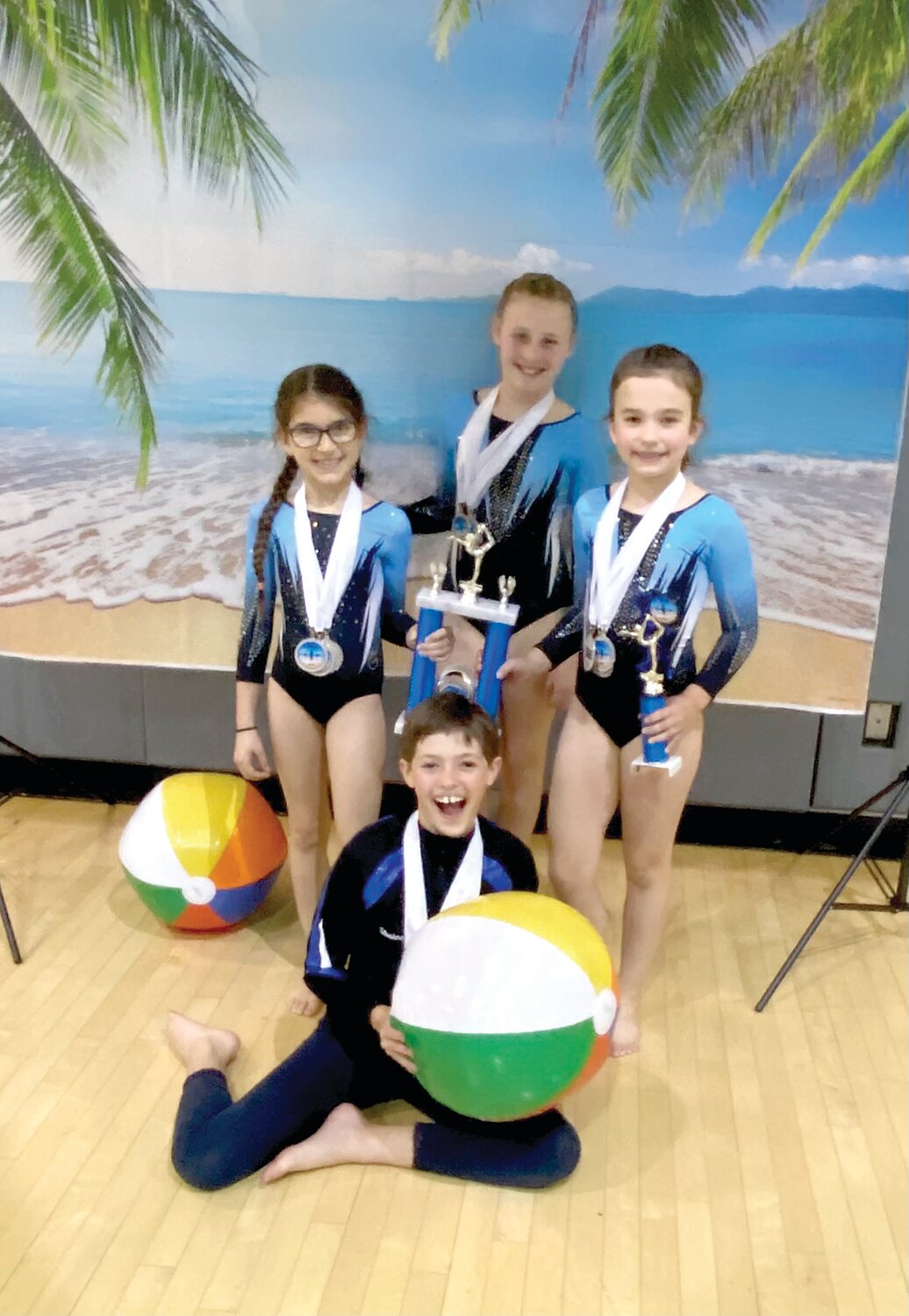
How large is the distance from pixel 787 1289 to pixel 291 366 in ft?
7.54

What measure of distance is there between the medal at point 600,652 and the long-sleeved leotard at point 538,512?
1.01 ft

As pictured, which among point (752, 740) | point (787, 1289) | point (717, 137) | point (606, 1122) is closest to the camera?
point (787, 1289)

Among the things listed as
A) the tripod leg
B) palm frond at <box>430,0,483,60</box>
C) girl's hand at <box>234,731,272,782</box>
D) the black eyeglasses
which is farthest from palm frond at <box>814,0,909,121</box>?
the tripod leg

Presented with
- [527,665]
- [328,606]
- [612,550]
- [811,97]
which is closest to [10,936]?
[328,606]

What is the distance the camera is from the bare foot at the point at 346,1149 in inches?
74.0

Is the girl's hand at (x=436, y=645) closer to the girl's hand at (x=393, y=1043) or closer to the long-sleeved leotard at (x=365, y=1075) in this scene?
the long-sleeved leotard at (x=365, y=1075)

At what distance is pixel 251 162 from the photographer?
8.52 ft

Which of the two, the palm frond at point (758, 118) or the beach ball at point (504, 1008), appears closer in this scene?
the beach ball at point (504, 1008)

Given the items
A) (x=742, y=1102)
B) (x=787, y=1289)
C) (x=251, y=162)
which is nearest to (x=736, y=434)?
(x=251, y=162)

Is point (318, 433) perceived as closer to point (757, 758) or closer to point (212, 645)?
point (212, 645)

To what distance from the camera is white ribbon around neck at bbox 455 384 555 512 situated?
2.35 meters

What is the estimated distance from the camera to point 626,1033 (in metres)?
2.26

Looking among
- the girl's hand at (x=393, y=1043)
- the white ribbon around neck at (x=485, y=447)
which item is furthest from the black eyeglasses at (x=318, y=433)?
the girl's hand at (x=393, y=1043)

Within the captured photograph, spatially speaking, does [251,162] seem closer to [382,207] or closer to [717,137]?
[382,207]
